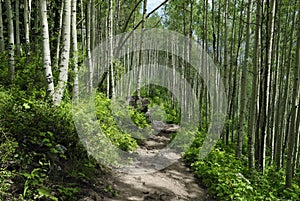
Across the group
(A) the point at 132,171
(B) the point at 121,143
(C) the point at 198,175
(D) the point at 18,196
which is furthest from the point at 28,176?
(C) the point at 198,175

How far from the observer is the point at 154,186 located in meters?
5.75

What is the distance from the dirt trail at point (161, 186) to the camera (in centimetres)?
520

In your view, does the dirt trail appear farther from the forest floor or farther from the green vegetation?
the green vegetation

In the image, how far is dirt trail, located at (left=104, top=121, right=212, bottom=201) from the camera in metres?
5.20

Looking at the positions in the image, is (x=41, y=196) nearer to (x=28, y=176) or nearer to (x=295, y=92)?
(x=28, y=176)

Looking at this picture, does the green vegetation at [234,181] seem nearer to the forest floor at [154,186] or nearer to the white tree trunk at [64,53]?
the forest floor at [154,186]

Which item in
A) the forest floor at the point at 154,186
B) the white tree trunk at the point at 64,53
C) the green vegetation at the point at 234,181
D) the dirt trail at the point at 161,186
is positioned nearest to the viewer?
the forest floor at the point at 154,186

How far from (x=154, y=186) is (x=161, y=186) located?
166 mm

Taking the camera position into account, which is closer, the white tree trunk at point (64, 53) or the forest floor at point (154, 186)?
the forest floor at point (154, 186)

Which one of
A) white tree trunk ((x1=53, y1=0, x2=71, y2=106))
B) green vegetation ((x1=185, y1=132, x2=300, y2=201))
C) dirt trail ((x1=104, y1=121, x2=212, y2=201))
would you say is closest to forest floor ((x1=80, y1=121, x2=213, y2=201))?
dirt trail ((x1=104, y1=121, x2=212, y2=201))

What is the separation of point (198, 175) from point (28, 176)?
430 cm

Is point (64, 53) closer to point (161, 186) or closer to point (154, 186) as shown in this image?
point (154, 186)

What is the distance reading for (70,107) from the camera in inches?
231

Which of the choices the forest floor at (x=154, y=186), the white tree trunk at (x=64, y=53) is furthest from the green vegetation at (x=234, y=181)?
the white tree trunk at (x=64, y=53)
